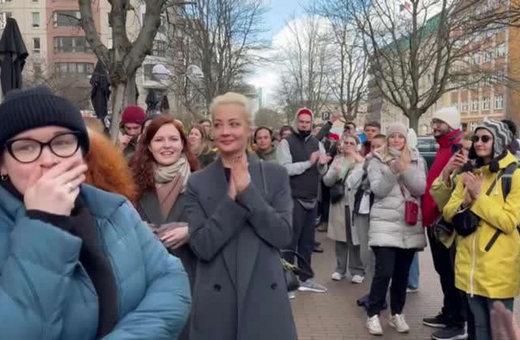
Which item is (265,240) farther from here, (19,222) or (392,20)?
(392,20)

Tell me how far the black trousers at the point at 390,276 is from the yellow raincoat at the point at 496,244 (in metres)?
1.03

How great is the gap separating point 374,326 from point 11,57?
6.52 metres

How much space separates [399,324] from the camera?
16.6ft

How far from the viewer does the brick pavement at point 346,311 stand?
5070mm

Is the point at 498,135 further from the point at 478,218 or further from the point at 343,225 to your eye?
the point at 343,225

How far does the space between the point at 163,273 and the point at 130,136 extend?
3625 mm

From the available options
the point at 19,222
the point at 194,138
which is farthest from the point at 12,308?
the point at 194,138

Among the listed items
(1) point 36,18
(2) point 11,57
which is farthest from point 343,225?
(1) point 36,18

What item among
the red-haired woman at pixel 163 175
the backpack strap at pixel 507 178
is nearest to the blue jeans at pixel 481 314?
the backpack strap at pixel 507 178

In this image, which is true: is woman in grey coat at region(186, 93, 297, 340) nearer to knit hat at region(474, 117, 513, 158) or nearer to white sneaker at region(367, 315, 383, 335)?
knit hat at region(474, 117, 513, 158)

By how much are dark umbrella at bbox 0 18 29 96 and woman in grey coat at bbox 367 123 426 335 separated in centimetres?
565

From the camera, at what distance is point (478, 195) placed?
3.76m

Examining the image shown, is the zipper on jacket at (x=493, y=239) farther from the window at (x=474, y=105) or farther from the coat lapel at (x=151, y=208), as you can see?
the window at (x=474, y=105)

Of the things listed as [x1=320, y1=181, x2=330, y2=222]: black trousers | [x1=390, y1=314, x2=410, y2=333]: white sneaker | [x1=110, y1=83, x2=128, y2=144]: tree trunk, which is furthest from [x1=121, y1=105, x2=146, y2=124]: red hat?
[x1=320, y1=181, x2=330, y2=222]: black trousers
